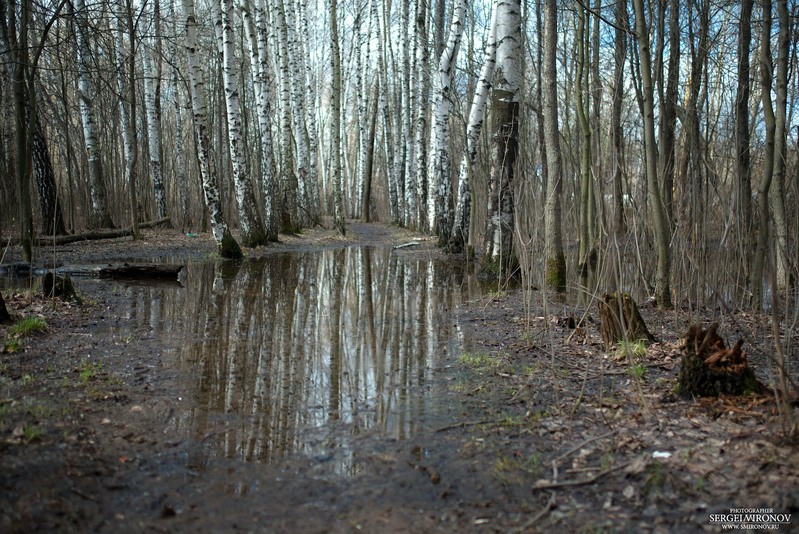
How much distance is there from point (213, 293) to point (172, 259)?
447 cm

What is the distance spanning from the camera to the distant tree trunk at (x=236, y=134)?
1134 centimetres

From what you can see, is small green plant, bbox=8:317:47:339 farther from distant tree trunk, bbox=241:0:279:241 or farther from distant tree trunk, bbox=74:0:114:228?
distant tree trunk, bbox=74:0:114:228

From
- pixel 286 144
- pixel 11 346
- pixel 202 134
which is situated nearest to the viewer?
pixel 11 346

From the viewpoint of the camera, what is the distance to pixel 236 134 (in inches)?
464

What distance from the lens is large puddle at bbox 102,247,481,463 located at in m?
3.09

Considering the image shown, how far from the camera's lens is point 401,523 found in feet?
7.22

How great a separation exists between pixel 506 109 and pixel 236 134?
19.4ft

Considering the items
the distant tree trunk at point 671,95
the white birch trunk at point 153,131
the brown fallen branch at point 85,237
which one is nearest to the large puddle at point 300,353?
the distant tree trunk at point 671,95

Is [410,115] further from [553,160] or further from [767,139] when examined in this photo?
[767,139]

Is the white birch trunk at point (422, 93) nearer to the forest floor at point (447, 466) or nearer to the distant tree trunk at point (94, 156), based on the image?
the distant tree trunk at point (94, 156)

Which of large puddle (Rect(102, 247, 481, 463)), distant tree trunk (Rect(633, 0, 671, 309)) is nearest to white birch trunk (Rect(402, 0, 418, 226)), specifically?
large puddle (Rect(102, 247, 481, 463))

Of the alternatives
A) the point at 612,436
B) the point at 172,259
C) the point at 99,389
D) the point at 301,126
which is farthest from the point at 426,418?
the point at 301,126

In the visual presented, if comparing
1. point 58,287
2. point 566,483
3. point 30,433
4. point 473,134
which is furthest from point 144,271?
point 566,483

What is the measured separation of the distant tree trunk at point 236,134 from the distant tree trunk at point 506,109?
18.3 ft
